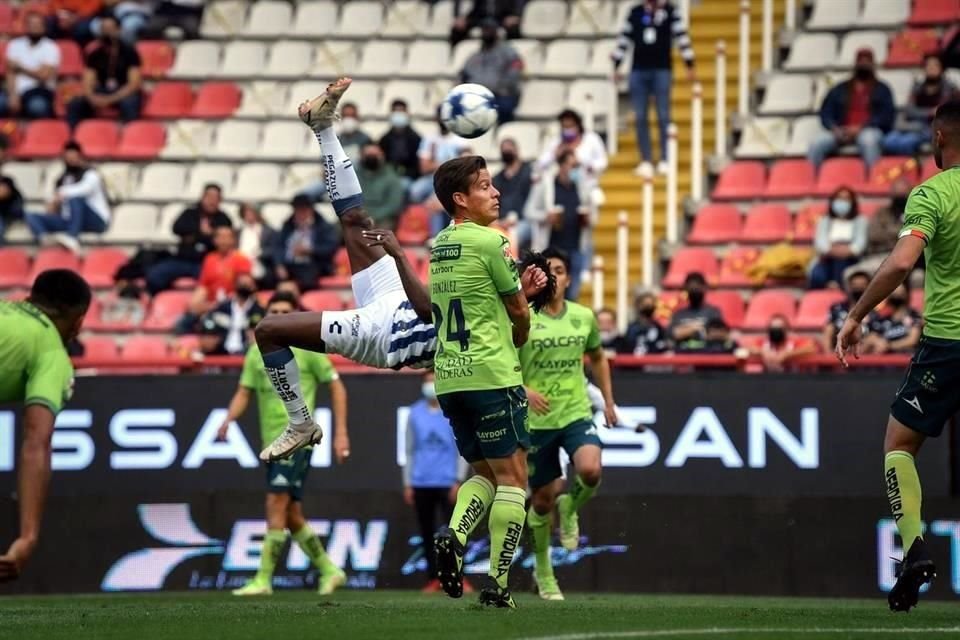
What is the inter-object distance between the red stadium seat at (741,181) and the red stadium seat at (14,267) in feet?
28.9

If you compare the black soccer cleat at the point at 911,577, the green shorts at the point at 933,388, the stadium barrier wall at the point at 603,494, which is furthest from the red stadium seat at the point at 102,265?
the black soccer cleat at the point at 911,577

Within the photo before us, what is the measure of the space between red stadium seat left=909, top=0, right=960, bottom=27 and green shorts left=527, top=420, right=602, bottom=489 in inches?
433

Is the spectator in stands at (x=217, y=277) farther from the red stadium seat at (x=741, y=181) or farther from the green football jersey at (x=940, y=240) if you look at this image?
the green football jersey at (x=940, y=240)

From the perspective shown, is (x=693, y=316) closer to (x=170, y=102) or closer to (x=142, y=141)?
(x=142, y=141)

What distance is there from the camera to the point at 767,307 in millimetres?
21062

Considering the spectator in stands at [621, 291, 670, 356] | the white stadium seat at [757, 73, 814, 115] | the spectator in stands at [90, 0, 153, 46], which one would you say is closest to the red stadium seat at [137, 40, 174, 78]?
the spectator in stands at [90, 0, 153, 46]

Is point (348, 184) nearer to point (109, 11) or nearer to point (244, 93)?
point (244, 93)

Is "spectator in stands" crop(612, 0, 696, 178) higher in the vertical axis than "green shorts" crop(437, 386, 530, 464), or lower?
higher

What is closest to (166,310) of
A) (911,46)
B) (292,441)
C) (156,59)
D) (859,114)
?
(156,59)

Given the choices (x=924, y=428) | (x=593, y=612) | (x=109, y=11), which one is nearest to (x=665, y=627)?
(x=593, y=612)

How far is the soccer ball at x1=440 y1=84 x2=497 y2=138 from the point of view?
13281 mm

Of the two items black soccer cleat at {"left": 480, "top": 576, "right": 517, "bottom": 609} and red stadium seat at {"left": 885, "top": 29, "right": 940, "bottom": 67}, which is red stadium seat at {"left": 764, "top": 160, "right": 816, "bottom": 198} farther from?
black soccer cleat at {"left": 480, "top": 576, "right": 517, "bottom": 609}

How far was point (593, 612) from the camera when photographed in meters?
11.3

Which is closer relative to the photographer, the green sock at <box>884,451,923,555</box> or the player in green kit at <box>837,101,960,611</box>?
the player in green kit at <box>837,101,960,611</box>
